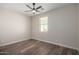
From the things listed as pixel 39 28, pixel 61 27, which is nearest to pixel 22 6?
pixel 39 28

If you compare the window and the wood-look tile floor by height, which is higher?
the window

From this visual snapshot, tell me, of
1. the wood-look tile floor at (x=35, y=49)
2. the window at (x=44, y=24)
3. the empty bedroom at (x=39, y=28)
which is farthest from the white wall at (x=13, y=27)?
the window at (x=44, y=24)

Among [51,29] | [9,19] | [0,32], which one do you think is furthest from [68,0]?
[0,32]

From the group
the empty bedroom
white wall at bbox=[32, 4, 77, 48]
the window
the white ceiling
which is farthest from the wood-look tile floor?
the white ceiling

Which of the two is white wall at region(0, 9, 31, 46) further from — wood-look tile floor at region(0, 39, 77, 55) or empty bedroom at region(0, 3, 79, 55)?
wood-look tile floor at region(0, 39, 77, 55)

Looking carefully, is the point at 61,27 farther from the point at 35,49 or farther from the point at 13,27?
the point at 13,27

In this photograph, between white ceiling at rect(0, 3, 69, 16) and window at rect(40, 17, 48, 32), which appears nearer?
white ceiling at rect(0, 3, 69, 16)

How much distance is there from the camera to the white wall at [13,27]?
1458 mm

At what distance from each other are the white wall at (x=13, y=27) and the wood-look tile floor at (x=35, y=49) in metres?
0.12

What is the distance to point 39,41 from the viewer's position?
62.5 inches

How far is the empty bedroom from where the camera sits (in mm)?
1436

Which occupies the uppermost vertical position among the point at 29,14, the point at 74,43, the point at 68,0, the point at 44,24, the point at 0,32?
the point at 68,0
